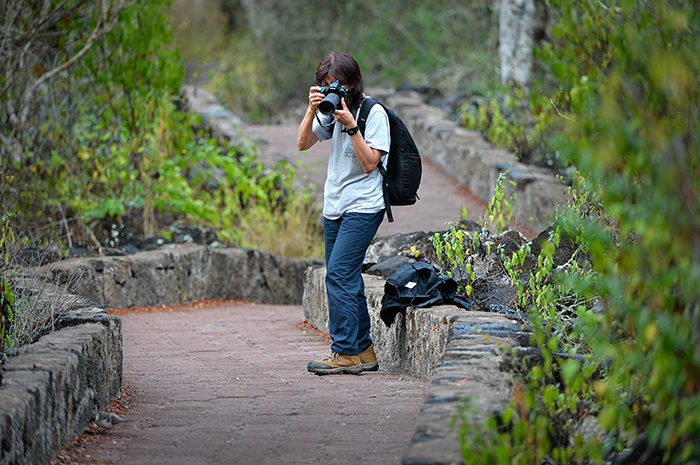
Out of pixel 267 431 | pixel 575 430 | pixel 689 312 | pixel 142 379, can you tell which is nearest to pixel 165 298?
pixel 142 379

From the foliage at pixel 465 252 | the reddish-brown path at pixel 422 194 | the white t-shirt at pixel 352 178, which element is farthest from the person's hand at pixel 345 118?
the reddish-brown path at pixel 422 194

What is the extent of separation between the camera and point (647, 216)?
7.18 ft

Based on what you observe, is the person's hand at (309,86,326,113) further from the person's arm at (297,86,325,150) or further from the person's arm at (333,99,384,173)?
the person's arm at (333,99,384,173)

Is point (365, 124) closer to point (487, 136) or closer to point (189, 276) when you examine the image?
point (189, 276)

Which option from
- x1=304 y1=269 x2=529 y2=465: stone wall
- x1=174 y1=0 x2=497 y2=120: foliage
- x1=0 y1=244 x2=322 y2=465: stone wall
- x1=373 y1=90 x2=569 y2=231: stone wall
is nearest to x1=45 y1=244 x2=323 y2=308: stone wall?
x1=0 y1=244 x2=322 y2=465: stone wall

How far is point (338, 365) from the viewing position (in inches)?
193

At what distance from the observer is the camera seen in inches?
177

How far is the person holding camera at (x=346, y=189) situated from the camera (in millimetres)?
4609

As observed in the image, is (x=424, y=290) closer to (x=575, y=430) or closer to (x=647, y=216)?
(x=575, y=430)

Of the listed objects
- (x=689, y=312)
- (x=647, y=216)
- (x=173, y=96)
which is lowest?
(x=689, y=312)

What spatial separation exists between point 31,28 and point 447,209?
484cm

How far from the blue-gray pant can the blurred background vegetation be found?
0.92 meters

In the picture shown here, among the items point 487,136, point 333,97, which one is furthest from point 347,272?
point 487,136

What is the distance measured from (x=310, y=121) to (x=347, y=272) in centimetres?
86
